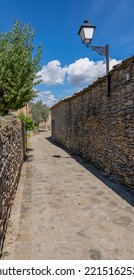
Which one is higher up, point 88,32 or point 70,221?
point 88,32

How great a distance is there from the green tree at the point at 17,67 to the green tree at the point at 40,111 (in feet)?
100

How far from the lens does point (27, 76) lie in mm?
9695

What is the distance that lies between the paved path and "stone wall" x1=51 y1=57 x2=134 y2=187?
740 millimetres

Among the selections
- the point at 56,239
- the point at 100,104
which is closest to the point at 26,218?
the point at 56,239

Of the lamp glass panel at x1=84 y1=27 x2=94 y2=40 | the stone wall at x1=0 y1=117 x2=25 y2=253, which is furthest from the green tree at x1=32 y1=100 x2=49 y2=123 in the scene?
the stone wall at x1=0 y1=117 x2=25 y2=253

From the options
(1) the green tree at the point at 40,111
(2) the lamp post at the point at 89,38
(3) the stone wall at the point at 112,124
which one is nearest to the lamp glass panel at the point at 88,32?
(2) the lamp post at the point at 89,38

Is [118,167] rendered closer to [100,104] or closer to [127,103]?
[127,103]

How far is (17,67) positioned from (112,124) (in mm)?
4734

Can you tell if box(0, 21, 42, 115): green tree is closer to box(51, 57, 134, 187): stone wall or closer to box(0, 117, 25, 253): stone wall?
box(51, 57, 134, 187): stone wall

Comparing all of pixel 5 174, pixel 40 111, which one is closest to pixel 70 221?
pixel 5 174

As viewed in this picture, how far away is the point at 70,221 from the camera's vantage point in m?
4.23

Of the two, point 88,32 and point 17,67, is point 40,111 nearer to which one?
point 17,67

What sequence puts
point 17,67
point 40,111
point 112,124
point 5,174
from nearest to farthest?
1. point 5,174
2. point 112,124
3. point 17,67
4. point 40,111
